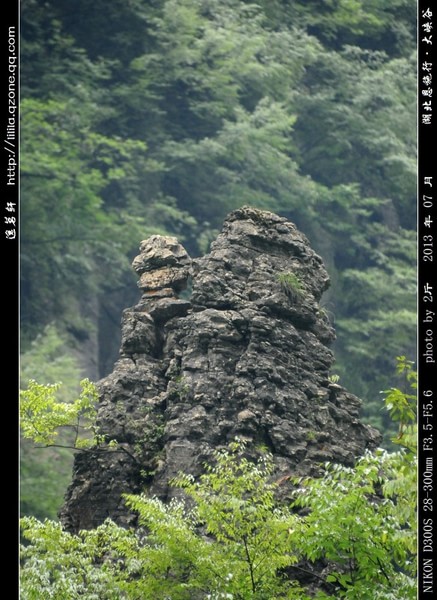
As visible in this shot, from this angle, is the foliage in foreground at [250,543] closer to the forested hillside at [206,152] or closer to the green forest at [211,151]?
the green forest at [211,151]

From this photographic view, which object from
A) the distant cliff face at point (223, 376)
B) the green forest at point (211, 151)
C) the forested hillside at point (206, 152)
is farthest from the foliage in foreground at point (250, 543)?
the forested hillside at point (206, 152)

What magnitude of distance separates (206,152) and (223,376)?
27.2 meters

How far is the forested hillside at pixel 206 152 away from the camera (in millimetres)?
44031

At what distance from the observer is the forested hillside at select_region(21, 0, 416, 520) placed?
144ft

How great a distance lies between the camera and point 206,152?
48.0m

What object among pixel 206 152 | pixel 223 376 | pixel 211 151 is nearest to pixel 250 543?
pixel 223 376

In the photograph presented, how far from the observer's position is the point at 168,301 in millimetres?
22938

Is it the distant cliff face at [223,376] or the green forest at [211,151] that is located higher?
the green forest at [211,151]

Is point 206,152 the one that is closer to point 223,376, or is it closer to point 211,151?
point 211,151

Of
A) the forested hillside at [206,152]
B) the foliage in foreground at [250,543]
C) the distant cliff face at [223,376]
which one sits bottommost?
the foliage in foreground at [250,543]

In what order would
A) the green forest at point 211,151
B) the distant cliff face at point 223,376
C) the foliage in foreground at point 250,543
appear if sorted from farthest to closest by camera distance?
the green forest at point 211,151, the distant cliff face at point 223,376, the foliage in foreground at point 250,543

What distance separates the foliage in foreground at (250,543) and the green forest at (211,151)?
66.4 feet
